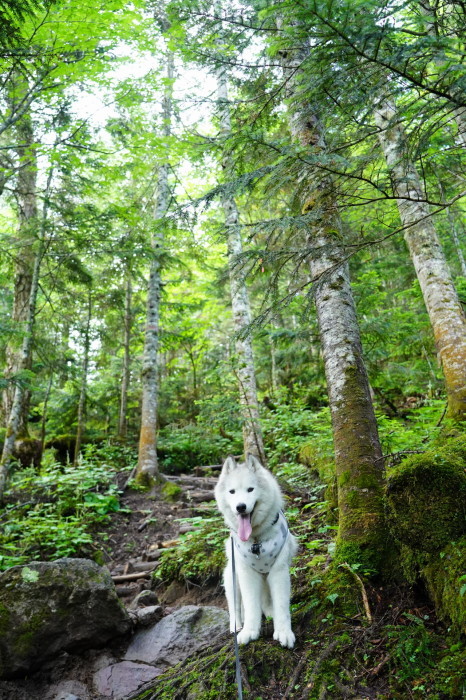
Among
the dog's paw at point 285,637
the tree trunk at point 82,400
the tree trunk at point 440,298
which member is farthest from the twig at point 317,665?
the tree trunk at point 82,400

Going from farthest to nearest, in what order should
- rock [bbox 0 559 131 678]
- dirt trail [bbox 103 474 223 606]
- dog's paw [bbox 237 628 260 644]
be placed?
dirt trail [bbox 103 474 223 606] → rock [bbox 0 559 131 678] → dog's paw [bbox 237 628 260 644]

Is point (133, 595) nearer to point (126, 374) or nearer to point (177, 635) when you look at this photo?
point (177, 635)

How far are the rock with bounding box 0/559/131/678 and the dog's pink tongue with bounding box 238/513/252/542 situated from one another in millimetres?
2145

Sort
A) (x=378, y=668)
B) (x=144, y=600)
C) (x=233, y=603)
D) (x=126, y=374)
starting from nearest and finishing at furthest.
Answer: (x=378, y=668), (x=233, y=603), (x=144, y=600), (x=126, y=374)

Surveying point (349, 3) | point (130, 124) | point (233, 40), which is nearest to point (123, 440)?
point (130, 124)

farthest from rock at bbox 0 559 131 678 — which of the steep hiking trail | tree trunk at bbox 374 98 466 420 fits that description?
tree trunk at bbox 374 98 466 420

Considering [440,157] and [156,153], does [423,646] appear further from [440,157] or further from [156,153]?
[156,153]

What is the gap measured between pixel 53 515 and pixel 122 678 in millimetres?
3943

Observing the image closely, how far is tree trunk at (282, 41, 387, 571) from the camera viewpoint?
327 centimetres

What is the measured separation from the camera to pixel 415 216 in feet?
23.5

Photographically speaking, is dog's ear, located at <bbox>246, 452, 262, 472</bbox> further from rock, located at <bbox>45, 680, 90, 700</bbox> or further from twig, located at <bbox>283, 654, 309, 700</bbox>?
rock, located at <bbox>45, 680, 90, 700</bbox>

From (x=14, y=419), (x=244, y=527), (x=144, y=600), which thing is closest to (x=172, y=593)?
(x=144, y=600)

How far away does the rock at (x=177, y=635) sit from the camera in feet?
12.8

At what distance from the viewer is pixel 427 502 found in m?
2.77
